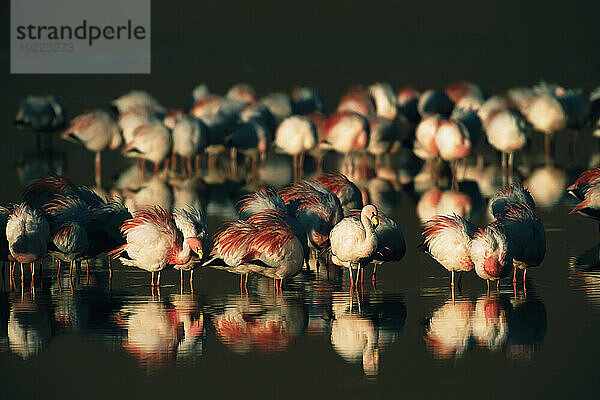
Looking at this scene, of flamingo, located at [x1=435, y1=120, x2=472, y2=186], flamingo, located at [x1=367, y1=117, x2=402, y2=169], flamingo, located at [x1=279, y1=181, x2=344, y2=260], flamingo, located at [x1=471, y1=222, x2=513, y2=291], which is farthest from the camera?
flamingo, located at [x1=367, y1=117, x2=402, y2=169]

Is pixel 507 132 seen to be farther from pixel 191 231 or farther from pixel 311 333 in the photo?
pixel 311 333

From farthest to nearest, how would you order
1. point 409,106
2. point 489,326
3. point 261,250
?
Answer: point 409,106, point 261,250, point 489,326

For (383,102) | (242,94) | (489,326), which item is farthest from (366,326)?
(242,94)

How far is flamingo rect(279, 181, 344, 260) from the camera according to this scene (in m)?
12.7

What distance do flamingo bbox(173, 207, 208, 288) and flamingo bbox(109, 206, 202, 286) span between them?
27 millimetres

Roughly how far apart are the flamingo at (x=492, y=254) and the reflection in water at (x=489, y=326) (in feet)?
0.85

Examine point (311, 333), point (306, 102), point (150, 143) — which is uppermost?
point (306, 102)

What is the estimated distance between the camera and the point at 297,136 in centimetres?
2150

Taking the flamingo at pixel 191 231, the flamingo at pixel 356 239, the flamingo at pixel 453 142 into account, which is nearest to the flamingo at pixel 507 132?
the flamingo at pixel 453 142

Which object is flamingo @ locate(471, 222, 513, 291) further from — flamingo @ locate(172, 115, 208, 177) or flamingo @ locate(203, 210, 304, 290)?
flamingo @ locate(172, 115, 208, 177)

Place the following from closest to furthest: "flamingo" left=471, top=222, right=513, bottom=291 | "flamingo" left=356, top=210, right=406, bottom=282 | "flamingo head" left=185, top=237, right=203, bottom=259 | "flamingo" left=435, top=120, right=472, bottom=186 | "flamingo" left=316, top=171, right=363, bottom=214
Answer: "flamingo" left=471, top=222, right=513, bottom=291 → "flamingo head" left=185, top=237, right=203, bottom=259 → "flamingo" left=356, top=210, right=406, bottom=282 → "flamingo" left=316, top=171, right=363, bottom=214 → "flamingo" left=435, top=120, right=472, bottom=186

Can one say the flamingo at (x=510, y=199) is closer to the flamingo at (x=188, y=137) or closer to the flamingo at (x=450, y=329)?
the flamingo at (x=450, y=329)

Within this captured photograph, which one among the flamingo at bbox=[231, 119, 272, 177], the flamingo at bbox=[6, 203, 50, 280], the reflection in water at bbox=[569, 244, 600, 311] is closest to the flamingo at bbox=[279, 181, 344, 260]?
the reflection in water at bbox=[569, 244, 600, 311]

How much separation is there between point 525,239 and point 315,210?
252 cm
